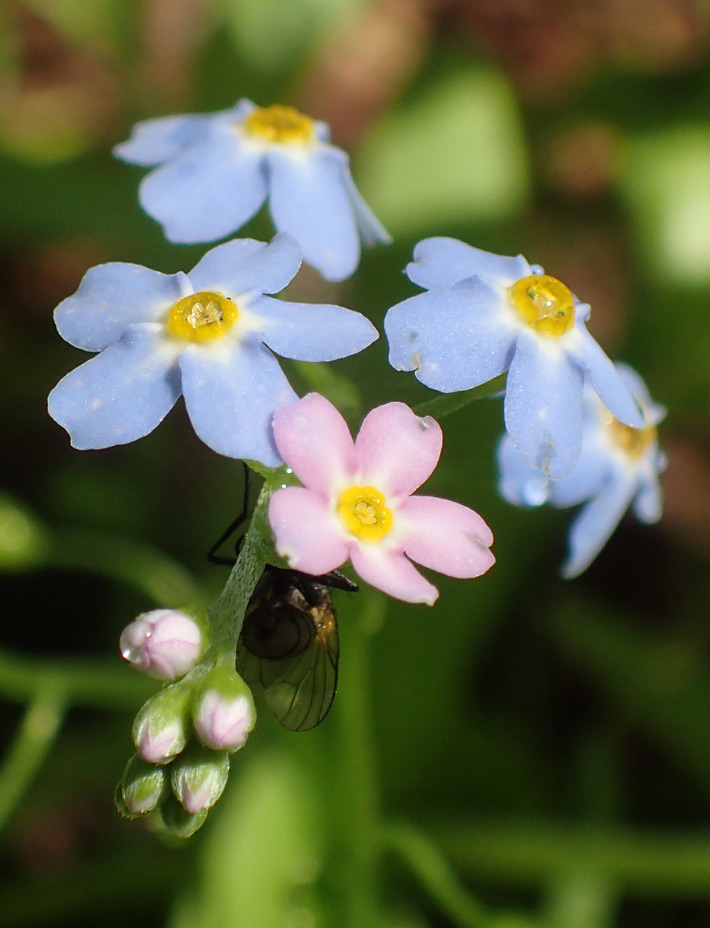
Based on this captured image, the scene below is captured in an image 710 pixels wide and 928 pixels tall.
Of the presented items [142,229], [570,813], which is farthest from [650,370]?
[142,229]

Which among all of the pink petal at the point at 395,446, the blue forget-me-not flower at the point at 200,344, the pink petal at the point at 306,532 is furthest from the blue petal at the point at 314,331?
the pink petal at the point at 306,532

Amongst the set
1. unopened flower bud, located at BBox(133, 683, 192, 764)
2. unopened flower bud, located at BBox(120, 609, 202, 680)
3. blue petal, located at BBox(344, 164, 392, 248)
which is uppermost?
blue petal, located at BBox(344, 164, 392, 248)

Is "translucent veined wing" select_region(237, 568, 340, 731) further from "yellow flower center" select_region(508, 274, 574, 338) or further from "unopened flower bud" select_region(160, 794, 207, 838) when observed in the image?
"yellow flower center" select_region(508, 274, 574, 338)

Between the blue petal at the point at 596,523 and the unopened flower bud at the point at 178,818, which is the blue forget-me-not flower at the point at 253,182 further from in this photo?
the unopened flower bud at the point at 178,818

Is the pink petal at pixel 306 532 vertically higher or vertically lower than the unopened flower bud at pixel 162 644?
higher

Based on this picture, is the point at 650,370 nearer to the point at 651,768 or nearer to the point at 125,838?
the point at 651,768

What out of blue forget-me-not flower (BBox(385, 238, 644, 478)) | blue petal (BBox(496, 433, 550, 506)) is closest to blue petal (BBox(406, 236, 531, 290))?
blue forget-me-not flower (BBox(385, 238, 644, 478))

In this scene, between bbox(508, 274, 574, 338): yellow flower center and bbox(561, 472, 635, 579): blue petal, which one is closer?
bbox(508, 274, 574, 338): yellow flower center
